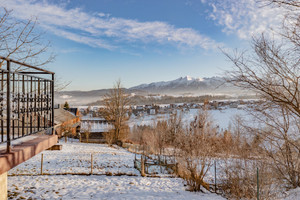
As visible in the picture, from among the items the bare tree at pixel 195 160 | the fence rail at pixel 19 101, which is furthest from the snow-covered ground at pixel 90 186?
the fence rail at pixel 19 101

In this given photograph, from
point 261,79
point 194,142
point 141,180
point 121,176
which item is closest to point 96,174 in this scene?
point 121,176

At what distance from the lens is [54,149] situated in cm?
1602

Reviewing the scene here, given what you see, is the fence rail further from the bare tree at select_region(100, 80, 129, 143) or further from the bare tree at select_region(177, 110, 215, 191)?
the bare tree at select_region(100, 80, 129, 143)

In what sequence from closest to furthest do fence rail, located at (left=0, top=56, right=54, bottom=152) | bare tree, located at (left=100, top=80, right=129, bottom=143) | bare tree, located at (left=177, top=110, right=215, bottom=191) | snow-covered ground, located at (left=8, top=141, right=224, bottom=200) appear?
fence rail, located at (left=0, top=56, right=54, bottom=152), snow-covered ground, located at (left=8, top=141, right=224, bottom=200), bare tree, located at (left=177, top=110, right=215, bottom=191), bare tree, located at (left=100, top=80, right=129, bottom=143)

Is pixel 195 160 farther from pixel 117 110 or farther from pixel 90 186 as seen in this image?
pixel 117 110

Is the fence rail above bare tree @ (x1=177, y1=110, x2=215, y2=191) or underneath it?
above

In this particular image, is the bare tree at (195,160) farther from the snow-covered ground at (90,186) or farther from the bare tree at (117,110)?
the bare tree at (117,110)

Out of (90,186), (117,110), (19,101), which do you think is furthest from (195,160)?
(117,110)

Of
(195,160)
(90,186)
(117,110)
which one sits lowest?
(90,186)

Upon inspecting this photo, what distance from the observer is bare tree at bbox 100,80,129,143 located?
23812 millimetres

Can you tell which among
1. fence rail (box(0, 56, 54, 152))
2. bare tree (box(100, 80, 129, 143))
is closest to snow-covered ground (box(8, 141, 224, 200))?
fence rail (box(0, 56, 54, 152))

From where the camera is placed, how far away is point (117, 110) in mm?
23969

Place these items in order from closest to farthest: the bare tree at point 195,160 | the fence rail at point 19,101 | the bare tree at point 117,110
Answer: the fence rail at point 19,101 < the bare tree at point 195,160 < the bare tree at point 117,110

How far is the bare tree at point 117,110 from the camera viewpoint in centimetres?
2381
